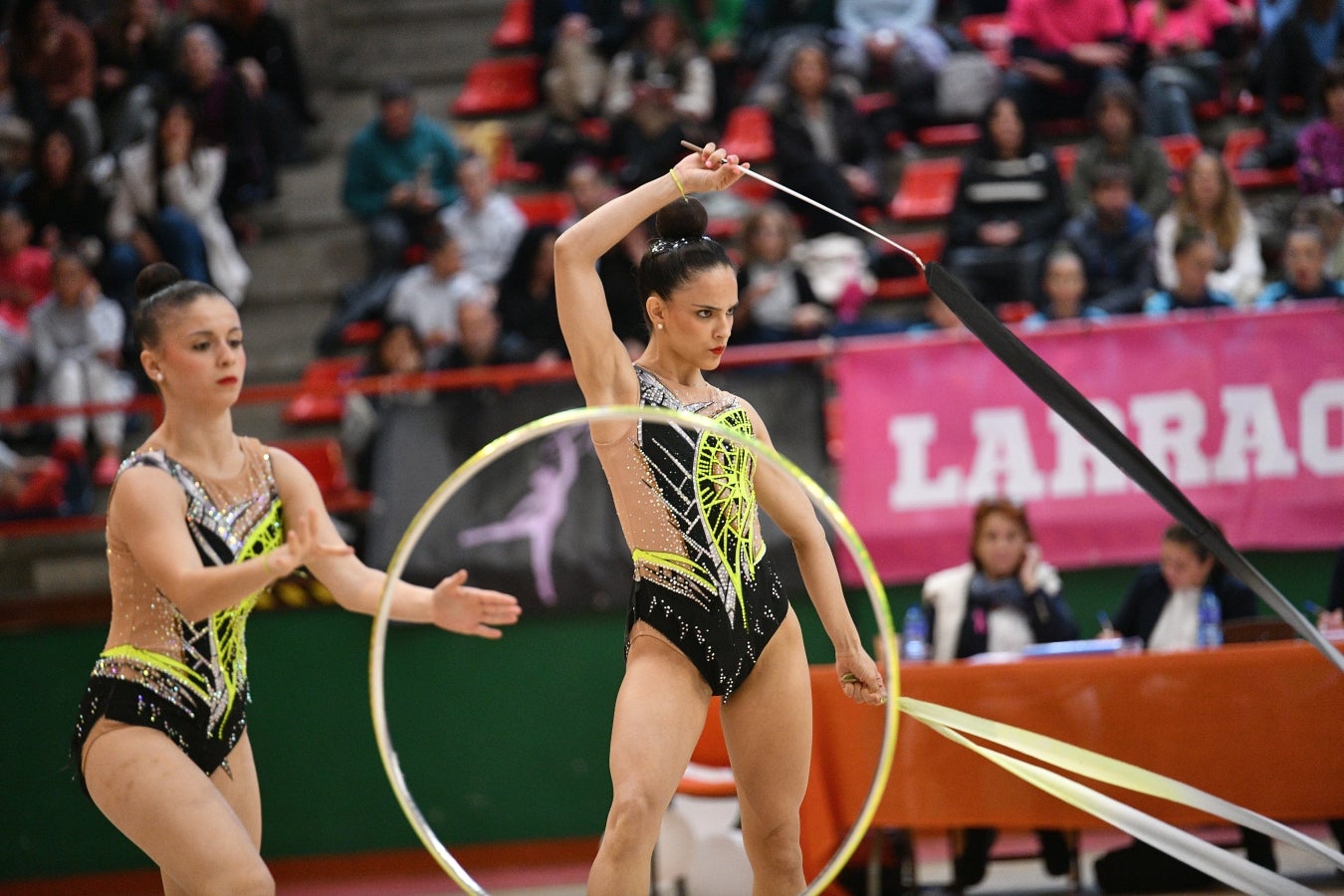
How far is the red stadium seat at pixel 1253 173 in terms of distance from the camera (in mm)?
8656

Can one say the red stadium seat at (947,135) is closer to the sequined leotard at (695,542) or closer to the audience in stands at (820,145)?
the audience in stands at (820,145)

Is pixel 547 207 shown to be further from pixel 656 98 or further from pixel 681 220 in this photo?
pixel 681 220

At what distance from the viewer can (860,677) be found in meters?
3.49

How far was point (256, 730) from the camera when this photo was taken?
7332 millimetres

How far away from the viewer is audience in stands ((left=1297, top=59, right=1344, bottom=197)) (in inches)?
315

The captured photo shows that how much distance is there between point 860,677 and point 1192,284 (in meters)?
4.53

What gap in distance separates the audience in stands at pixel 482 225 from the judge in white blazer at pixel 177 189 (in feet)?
5.34

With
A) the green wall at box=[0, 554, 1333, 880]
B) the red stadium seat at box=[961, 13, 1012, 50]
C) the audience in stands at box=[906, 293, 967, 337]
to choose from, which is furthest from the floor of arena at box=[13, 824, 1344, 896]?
the red stadium seat at box=[961, 13, 1012, 50]

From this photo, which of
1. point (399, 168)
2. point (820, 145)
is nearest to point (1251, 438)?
point (820, 145)

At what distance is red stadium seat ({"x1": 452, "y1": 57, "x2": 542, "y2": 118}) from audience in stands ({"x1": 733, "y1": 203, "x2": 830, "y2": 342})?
3505mm

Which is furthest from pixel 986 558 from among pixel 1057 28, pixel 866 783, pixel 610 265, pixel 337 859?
pixel 1057 28

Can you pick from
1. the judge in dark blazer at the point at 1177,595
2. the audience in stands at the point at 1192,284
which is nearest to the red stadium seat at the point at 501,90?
the audience in stands at the point at 1192,284

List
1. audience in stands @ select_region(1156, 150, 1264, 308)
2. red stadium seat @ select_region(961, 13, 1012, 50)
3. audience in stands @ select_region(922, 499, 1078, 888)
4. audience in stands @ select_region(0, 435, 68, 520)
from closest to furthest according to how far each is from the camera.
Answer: audience in stands @ select_region(922, 499, 1078, 888)
audience in stands @ select_region(1156, 150, 1264, 308)
audience in stands @ select_region(0, 435, 68, 520)
red stadium seat @ select_region(961, 13, 1012, 50)

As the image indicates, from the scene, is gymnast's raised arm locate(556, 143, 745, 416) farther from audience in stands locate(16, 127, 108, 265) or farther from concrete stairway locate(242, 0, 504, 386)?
audience in stands locate(16, 127, 108, 265)
